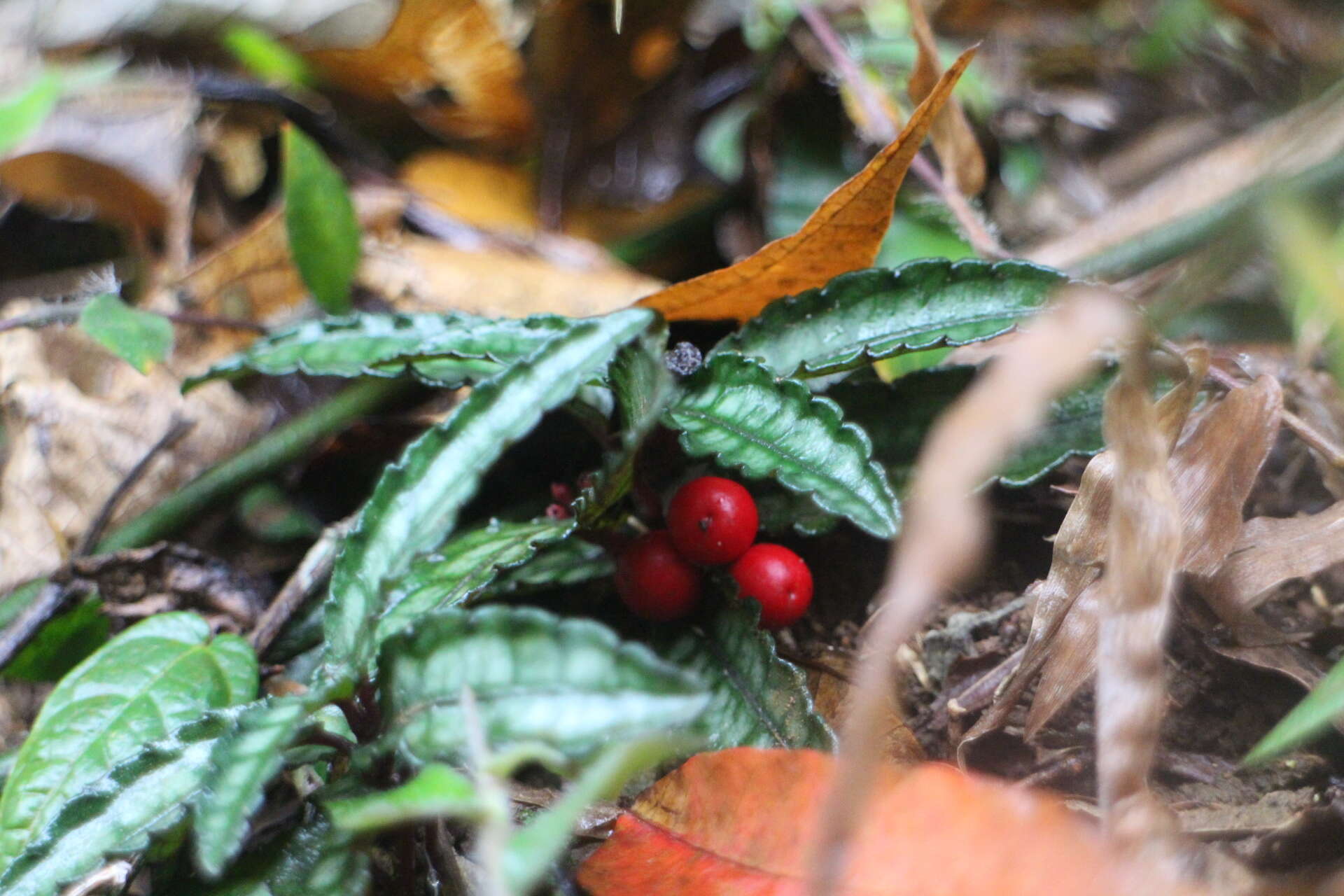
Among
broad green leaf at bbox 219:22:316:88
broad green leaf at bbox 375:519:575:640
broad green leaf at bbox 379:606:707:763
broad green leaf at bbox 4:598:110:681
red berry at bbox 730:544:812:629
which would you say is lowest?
broad green leaf at bbox 4:598:110:681

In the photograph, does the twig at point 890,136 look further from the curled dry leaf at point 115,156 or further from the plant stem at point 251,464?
the curled dry leaf at point 115,156

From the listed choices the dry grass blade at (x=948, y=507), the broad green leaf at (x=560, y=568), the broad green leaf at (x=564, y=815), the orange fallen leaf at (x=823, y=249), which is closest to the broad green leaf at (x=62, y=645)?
the broad green leaf at (x=560, y=568)

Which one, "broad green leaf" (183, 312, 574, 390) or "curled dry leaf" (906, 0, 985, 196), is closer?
"broad green leaf" (183, 312, 574, 390)

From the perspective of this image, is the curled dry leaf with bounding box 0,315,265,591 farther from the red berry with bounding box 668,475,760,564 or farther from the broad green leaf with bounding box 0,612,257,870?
the red berry with bounding box 668,475,760,564

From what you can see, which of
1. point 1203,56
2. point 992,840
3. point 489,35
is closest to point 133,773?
point 992,840

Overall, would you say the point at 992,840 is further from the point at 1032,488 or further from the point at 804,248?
the point at 804,248

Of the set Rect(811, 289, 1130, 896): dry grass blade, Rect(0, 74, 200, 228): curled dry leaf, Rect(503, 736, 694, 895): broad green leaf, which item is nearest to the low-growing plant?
Rect(503, 736, 694, 895): broad green leaf

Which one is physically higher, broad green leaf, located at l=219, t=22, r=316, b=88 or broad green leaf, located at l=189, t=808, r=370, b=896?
broad green leaf, located at l=219, t=22, r=316, b=88
